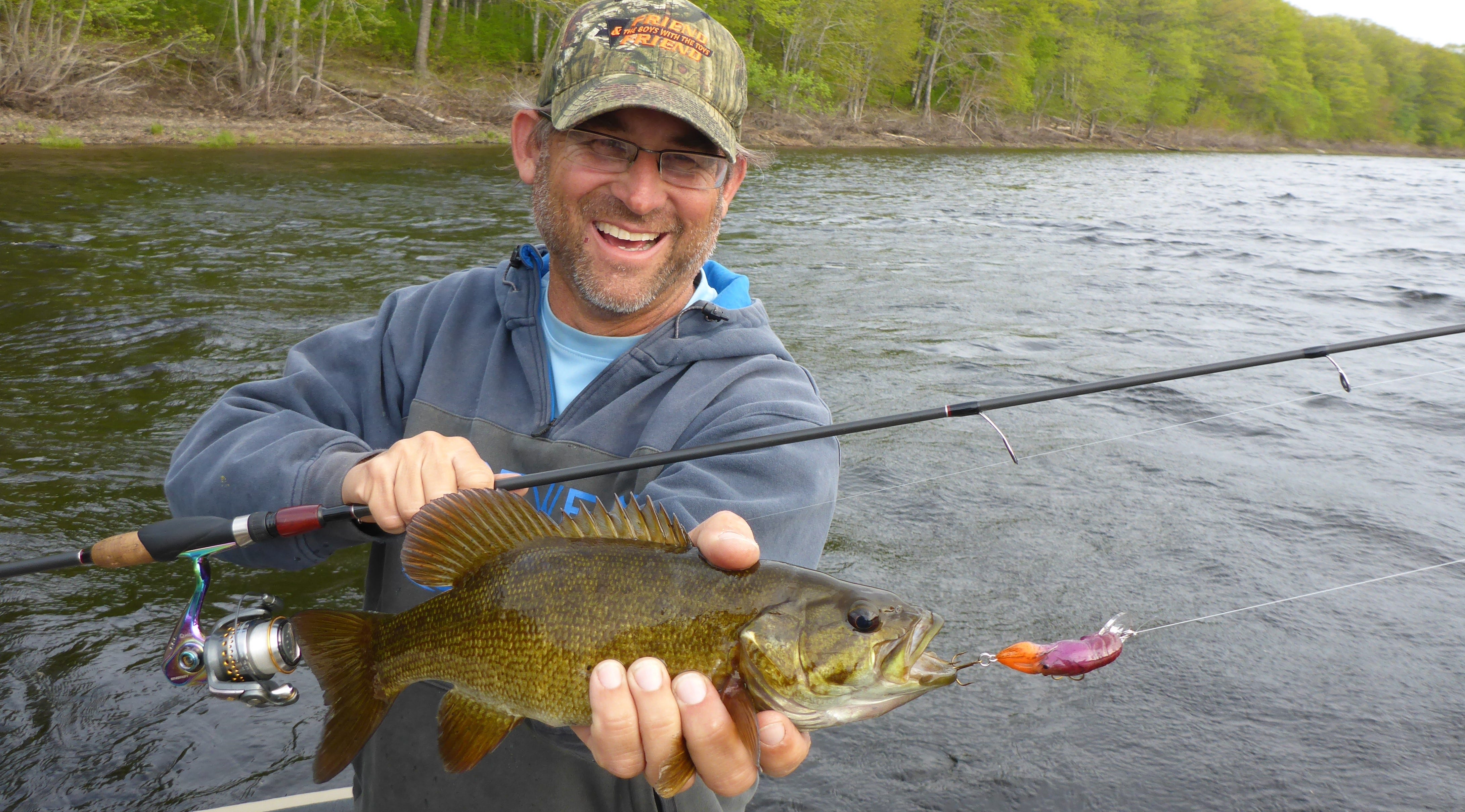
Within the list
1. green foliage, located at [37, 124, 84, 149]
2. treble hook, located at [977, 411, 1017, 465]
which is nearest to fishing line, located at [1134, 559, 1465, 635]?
treble hook, located at [977, 411, 1017, 465]

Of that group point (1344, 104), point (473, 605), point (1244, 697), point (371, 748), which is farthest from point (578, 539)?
point (1344, 104)

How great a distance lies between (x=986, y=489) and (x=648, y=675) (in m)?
4.50

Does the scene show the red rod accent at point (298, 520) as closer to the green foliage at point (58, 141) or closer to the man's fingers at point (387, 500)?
the man's fingers at point (387, 500)

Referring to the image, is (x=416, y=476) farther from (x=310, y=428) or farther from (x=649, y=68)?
(x=649, y=68)

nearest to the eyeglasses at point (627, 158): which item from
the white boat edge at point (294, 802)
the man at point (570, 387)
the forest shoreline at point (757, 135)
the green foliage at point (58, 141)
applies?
the man at point (570, 387)

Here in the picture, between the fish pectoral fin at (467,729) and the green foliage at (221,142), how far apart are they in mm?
20875

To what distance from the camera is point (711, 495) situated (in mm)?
1974

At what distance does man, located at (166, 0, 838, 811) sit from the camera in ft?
6.69

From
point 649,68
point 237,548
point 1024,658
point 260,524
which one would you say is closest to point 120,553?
point 237,548

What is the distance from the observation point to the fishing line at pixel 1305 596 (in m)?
4.36

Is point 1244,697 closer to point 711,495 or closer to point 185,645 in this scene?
point 711,495

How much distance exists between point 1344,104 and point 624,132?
89534mm

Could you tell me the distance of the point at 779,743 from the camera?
170 centimetres

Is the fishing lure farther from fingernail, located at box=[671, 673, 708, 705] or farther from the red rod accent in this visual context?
the red rod accent
